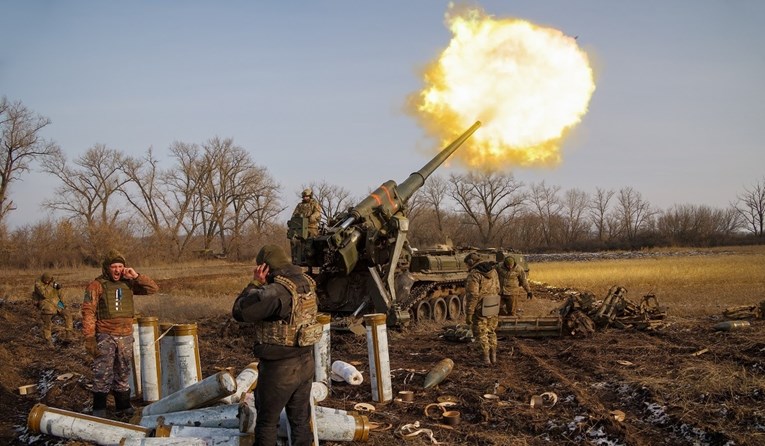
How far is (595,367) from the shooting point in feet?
30.6

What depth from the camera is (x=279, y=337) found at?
5332 mm

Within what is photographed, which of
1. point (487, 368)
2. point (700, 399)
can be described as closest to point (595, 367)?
point (487, 368)

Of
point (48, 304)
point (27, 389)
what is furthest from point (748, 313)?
point (48, 304)

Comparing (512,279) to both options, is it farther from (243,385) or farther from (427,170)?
(243,385)

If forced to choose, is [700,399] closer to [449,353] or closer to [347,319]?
[449,353]

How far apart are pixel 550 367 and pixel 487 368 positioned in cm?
91

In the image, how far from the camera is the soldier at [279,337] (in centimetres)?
525

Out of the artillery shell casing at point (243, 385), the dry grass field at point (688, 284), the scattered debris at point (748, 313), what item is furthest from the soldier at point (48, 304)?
the dry grass field at point (688, 284)

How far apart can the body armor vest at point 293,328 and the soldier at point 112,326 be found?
2.73m

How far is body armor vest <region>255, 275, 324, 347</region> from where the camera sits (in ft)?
17.5

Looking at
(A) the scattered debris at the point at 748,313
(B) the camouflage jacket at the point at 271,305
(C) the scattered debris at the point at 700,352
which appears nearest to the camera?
(B) the camouflage jacket at the point at 271,305

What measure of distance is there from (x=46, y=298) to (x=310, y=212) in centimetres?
568

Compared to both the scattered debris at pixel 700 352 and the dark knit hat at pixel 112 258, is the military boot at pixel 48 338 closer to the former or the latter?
the dark knit hat at pixel 112 258

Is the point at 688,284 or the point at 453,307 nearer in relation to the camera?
the point at 453,307
